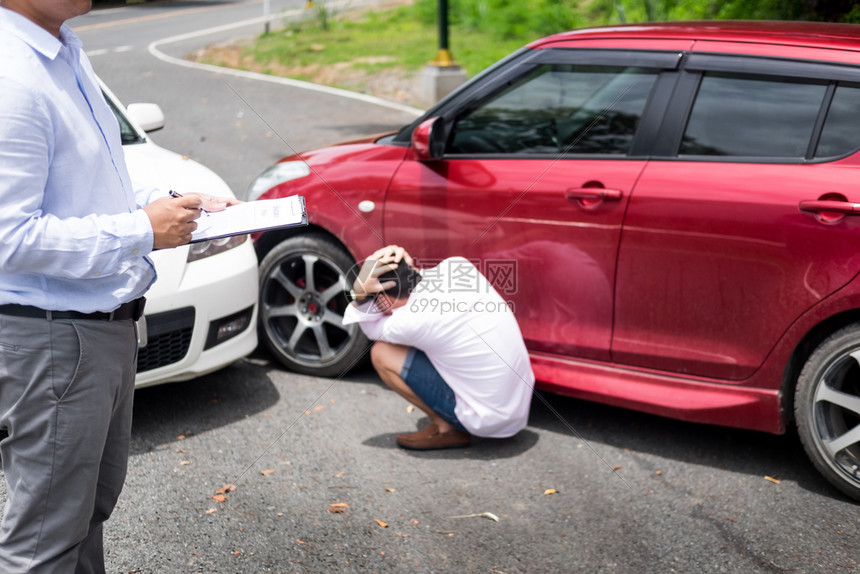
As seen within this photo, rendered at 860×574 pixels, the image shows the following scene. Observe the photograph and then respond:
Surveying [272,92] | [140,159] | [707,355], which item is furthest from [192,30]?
[707,355]

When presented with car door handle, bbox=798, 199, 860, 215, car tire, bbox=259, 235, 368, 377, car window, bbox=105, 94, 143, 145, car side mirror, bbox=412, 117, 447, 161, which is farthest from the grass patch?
car door handle, bbox=798, 199, 860, 215

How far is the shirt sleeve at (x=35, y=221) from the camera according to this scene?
1.84 meters

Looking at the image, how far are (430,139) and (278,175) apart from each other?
1111 millimetres

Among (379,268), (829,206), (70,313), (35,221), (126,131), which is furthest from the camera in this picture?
(126,131)

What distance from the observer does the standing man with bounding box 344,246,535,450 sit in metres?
3.90

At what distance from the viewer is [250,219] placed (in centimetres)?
229

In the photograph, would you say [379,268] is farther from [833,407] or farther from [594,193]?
[833,407]

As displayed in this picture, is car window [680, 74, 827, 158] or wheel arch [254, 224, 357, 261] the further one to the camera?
wheel arch [254, 224, 357, 261]

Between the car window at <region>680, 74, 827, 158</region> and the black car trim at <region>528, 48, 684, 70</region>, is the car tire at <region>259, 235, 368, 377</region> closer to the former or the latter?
the black car trim at <region>528, 48, 684, 70</region>

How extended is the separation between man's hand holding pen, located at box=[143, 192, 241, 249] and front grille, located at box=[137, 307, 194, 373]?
184 centimetres

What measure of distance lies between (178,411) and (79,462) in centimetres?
231

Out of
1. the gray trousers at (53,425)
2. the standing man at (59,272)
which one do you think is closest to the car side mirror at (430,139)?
the standing man at (59,272)

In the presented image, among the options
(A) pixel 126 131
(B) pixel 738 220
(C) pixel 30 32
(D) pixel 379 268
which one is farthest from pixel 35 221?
(A) pixel 126 131

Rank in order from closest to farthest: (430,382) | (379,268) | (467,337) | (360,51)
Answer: (379,268) < (467,337) < (430,382) < (360,51)
